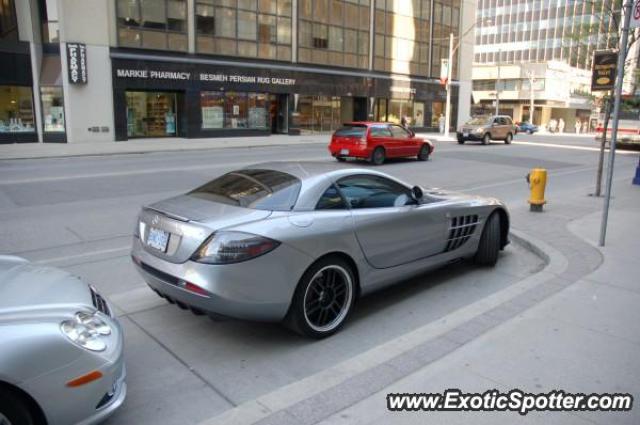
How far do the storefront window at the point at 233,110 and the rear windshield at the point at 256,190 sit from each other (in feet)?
88.7

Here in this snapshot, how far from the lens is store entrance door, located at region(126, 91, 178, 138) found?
2891 centimetres

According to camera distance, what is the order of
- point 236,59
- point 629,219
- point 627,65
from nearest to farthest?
point 629,219 → point 627,65 → point 236,59

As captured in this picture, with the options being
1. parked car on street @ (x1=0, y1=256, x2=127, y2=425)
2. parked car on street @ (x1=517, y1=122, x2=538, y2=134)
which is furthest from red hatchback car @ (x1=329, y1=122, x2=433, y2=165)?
parked car on street @ (x1=517, y1=122, x2=538, y2=134)

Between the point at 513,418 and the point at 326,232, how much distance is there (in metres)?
1.90

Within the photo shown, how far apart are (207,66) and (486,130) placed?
16292 mm

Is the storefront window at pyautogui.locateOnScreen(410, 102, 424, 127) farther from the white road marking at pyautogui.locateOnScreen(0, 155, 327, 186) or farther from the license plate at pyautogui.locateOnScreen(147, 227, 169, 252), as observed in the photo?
the license plate at pyautogui.locateOnScreen(147, 227, 169, 252)

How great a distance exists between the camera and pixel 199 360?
4004 millimetres

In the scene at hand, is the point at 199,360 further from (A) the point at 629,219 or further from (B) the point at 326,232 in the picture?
(A) the point at 629,219

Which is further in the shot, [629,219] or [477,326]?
[629,219]

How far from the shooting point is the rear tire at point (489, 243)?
6.24 metres

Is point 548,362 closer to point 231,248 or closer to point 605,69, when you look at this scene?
point 231,248

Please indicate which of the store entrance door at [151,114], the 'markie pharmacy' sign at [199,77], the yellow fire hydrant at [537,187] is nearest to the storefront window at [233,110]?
the 'markie pharmacy' sign at [199,77]

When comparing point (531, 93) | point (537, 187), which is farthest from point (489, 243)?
point (531, 93)

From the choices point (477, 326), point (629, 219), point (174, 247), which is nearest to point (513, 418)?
point (477, 326)
